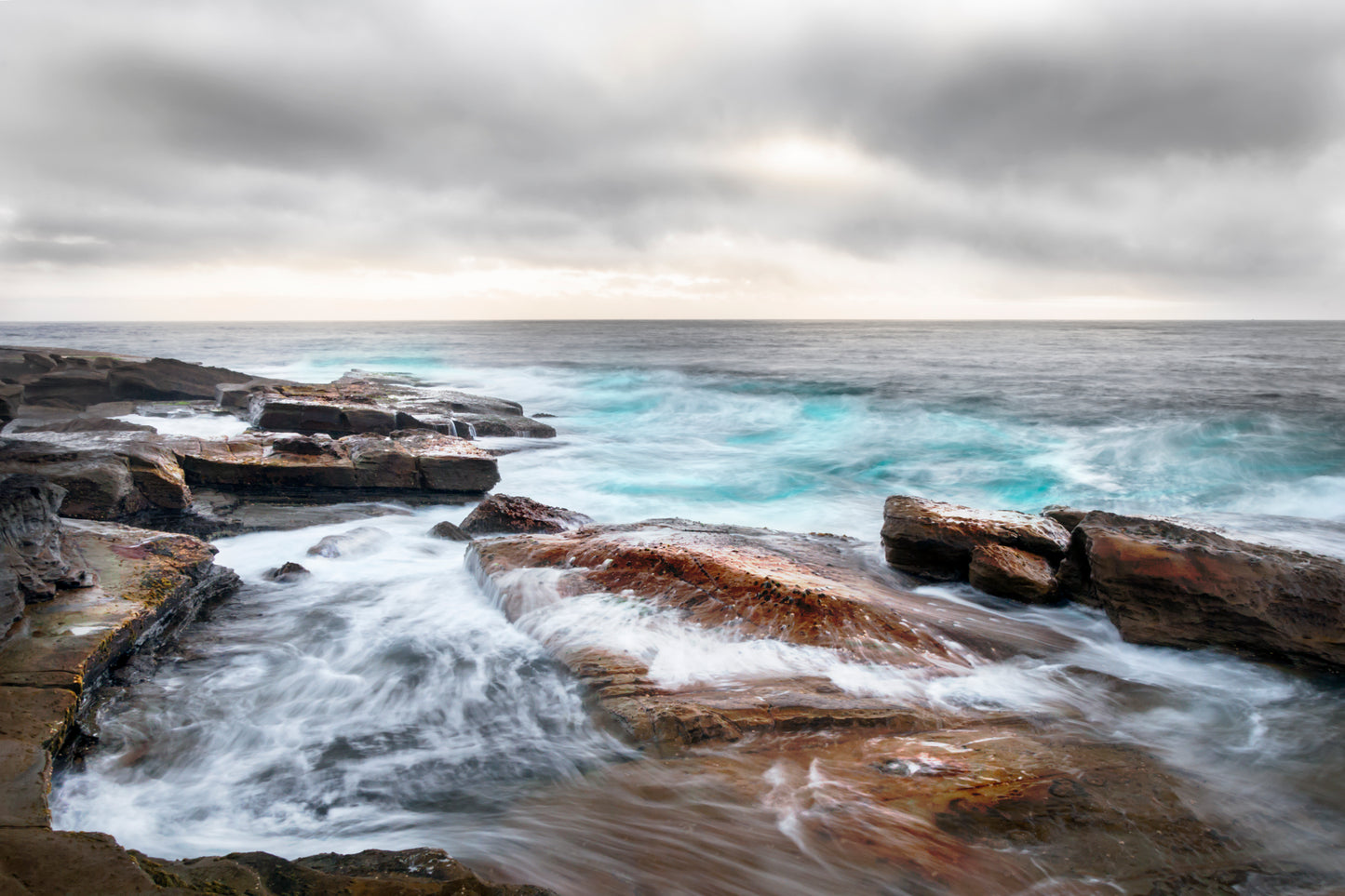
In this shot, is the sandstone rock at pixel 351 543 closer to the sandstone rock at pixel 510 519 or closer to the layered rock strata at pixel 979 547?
the sandstone rock at pixel 510 519

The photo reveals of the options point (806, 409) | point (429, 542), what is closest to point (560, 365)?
point (806, 409)

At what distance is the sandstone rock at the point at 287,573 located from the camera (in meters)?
6.16

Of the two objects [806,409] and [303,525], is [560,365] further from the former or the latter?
[303,525]

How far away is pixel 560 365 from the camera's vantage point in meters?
40.9

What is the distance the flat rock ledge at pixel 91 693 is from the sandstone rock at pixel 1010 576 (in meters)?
4.91

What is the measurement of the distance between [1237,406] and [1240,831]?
76.0 ft

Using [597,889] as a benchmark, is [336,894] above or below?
above

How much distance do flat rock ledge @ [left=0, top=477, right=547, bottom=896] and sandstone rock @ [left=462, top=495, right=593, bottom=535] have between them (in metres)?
2.48

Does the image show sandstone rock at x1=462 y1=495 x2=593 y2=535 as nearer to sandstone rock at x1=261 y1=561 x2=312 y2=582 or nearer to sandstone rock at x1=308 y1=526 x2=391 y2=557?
sandstone rock at x1=308 y1=526 x2=391 y2=557

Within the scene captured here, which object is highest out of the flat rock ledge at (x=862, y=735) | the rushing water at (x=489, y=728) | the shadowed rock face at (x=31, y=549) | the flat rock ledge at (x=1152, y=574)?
the shadowed rock face at (x=31, y=549)

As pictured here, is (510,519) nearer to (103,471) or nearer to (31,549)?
(103,471)

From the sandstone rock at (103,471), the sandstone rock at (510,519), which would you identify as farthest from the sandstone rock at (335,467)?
the sandstone rock at (510,519)

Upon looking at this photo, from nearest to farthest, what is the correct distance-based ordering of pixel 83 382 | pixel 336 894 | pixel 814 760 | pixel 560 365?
1. pixel 336 894
2. pixel 814 760
3. pixel 83 382
4. pixel 560 365

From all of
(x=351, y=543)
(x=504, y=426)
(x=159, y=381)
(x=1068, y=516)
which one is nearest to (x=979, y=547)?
(x=1068, y=516)
